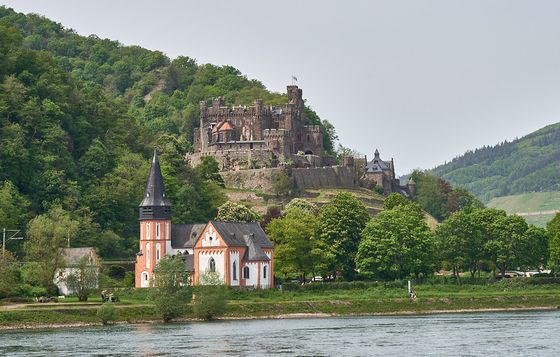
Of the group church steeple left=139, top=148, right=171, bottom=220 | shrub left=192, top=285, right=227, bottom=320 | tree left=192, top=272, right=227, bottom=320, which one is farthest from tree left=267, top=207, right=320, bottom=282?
shrub left=192, top=285, right=227, bottom=320

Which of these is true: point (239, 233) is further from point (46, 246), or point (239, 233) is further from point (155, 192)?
point (46, 246)

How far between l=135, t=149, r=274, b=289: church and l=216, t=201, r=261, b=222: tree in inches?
691

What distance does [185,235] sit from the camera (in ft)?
→ 454

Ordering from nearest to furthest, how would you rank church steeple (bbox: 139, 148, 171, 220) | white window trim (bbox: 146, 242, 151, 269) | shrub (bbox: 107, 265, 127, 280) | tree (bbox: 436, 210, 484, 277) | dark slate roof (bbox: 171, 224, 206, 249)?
white window trim (bbox: 146, 242, 151, 269) → church steeple (bbox: 139, 148, 171, 220) → dark slate roof (bbox: 171, 224, 206, 249) → shrub (bbox: 107, 265, 127, 280) → tree (bbox: 436, 210, 484, 277)

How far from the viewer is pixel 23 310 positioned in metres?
107

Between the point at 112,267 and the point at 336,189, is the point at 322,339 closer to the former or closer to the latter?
the point at 112,267

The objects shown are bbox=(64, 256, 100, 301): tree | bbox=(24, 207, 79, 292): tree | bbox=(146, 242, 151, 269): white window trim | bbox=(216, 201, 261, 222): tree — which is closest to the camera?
bbox=(64, 256, 100, 301): tree

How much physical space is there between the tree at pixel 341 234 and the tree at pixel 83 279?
29.1m

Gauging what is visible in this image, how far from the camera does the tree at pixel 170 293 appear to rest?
111812mm

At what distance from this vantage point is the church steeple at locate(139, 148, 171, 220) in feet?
446

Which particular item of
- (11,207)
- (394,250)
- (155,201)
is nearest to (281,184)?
(155,201)

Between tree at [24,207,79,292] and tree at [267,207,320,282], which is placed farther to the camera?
tree at [267,207,320,282]

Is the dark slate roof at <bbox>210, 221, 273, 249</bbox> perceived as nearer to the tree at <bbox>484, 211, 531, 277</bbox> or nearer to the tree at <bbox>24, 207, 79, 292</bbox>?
the tree at <bbox>24, 207, 79, 292</bbox>

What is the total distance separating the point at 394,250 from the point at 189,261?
2045 cm
